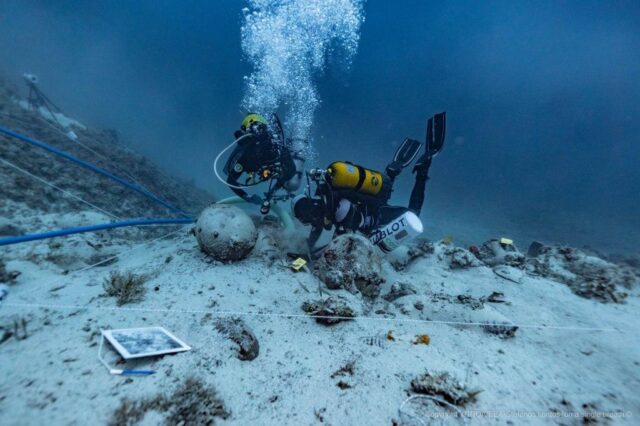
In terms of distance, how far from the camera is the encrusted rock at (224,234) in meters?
3.80

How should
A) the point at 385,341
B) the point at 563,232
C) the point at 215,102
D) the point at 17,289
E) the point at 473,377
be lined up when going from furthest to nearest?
the point at 215,102 → the point at 563,232 → the point at 17,289 → the point at 385,341 → the point at 473,377

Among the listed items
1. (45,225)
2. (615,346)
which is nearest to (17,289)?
(45,225)

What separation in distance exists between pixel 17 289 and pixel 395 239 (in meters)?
5.27

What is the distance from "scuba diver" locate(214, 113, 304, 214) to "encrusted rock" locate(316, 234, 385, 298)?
1.80m

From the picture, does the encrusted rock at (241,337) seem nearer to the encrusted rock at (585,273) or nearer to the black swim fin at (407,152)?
the encrusted rock at (585,273)

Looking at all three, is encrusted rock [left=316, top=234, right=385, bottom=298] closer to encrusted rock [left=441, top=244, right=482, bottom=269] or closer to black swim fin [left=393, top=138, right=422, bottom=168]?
encrusted rock [left=441, top=244, right=482, bottom=269]

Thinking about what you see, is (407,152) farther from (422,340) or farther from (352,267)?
(422,340)

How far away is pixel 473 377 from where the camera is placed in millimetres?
1983

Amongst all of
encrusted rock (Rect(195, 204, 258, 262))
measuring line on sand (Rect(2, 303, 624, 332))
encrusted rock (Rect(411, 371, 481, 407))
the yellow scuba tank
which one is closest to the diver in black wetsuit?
encrusted rock (Rect(195, 204, 258, 262))

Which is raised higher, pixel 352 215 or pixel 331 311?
pixel 352 215

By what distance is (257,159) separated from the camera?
462 cm

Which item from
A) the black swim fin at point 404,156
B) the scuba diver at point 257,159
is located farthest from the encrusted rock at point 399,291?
the black swim fin at point 404,156

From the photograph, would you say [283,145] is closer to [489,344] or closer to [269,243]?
[269,243]

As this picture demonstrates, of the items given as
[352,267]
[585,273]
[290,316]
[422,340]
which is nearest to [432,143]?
[585,273]
